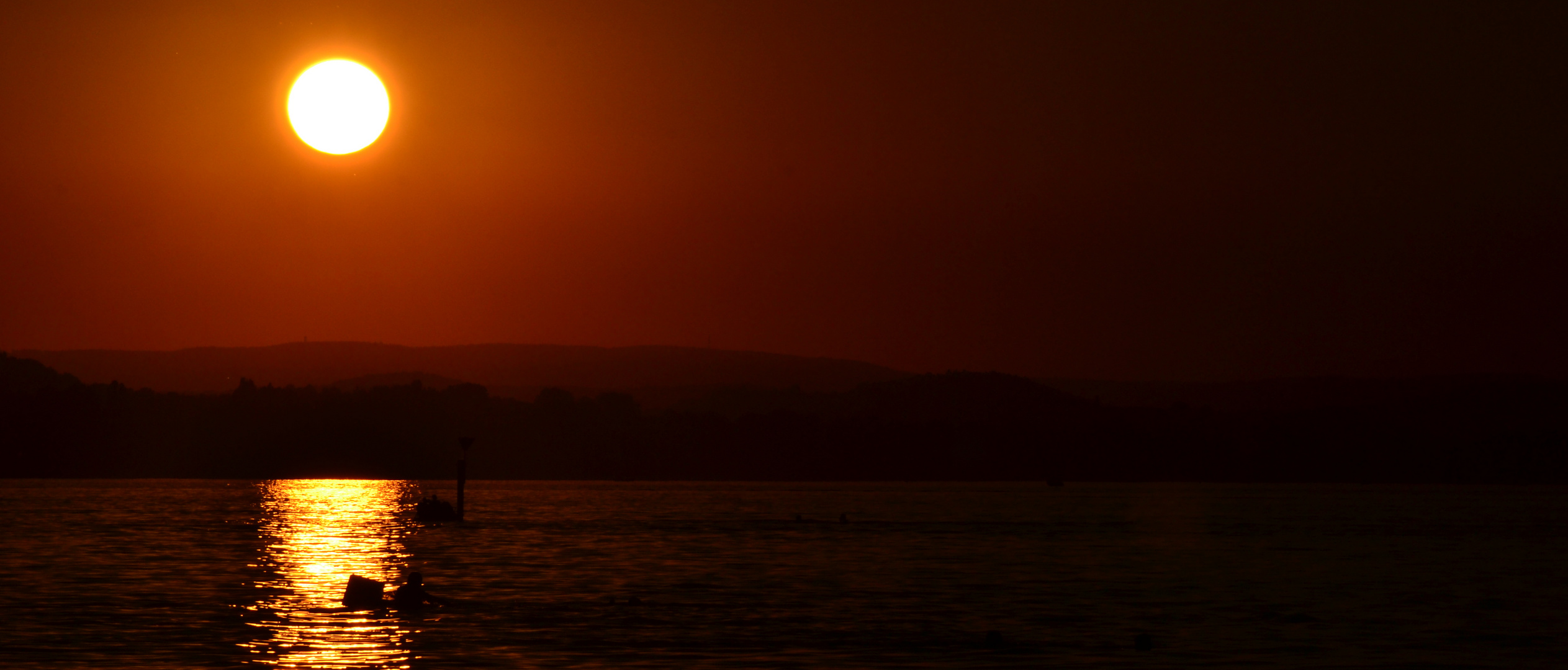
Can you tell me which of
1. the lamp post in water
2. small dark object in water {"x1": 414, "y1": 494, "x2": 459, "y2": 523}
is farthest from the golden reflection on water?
the lamp post in water

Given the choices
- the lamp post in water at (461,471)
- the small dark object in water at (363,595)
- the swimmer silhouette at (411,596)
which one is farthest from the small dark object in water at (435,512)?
the swimmer silhouette at (411,596)

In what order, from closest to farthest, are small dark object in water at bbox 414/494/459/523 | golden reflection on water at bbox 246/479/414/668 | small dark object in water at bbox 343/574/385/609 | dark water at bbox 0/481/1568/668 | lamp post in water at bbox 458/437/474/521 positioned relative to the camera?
1. golden reflection on water at bbox 246/479/414/668
2. dark water at bbox 0/481/1568/668
3. small dark object in water at bbox 343/574/385/609
4. lamp post in water at bbox 458/437/474/521
5. small dark object in water at bbox 414/494/459/523

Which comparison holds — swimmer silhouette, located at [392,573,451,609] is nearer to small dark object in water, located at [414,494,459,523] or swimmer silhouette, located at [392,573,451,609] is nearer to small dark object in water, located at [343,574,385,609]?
small dark object in water, located at [343,574,385,609]

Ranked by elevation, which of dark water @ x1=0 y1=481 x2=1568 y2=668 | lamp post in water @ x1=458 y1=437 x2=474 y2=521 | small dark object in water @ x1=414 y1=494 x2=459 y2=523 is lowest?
dark water @ x1=0 y1=481 x2=1568 y2=668

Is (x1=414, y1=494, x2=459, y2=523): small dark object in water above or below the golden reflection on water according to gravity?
above

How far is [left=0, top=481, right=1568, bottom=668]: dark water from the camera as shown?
3319 cm

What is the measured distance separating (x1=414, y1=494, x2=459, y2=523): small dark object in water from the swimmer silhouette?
194 feet

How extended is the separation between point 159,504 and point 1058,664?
11983 cm

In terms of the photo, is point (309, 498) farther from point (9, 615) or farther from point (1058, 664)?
point (1058, 664)

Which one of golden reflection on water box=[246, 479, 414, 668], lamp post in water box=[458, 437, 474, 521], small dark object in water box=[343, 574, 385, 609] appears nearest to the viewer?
golden reflection on water box=[246, 479, 414, 668]

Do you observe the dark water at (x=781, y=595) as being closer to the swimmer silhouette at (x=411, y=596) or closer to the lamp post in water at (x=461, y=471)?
the swimmer silhouette at (x=411, y=596)

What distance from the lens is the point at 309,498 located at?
171750mm

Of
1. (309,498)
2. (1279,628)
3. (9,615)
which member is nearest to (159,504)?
(309,498)

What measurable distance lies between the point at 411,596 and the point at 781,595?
10.8m
